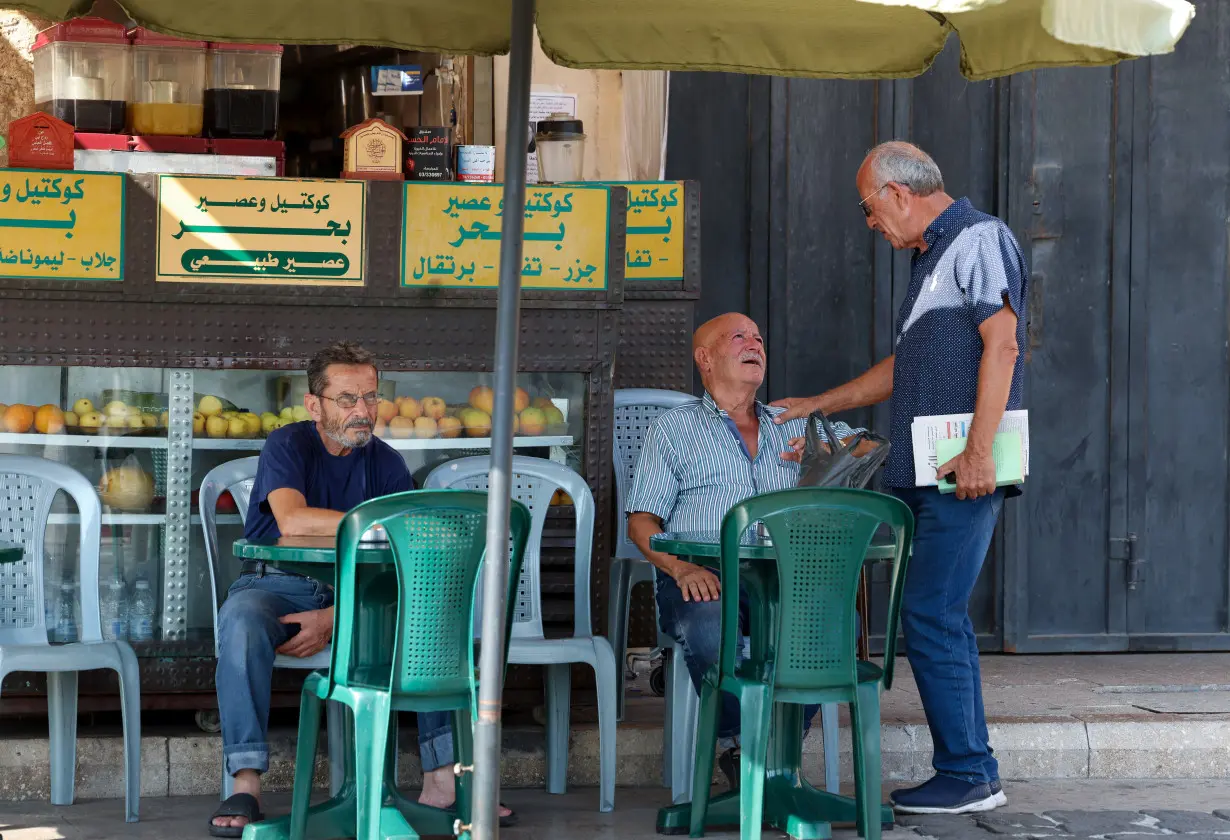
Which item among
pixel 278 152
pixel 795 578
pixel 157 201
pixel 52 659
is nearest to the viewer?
pixel 795 578

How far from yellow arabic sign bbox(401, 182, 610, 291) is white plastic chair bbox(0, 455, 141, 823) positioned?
1.31 meters

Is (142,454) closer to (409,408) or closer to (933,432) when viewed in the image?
(409,408)

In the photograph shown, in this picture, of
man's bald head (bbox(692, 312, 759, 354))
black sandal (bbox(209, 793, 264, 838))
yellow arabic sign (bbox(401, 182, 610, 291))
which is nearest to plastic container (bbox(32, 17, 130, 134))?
yellow arabic sign (bbox(401, 182, 610, 291))

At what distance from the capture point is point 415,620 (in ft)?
13.0

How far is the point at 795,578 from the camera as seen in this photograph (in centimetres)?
419

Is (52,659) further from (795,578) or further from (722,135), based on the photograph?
(722,135)

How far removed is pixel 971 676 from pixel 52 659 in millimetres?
2683

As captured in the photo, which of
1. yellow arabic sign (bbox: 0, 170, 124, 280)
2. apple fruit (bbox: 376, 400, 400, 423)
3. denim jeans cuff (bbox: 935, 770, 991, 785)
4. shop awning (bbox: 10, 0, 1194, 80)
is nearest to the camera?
shop awning (bbox: 10, 0, 1194, 80)

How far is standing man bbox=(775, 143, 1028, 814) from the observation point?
466 cm

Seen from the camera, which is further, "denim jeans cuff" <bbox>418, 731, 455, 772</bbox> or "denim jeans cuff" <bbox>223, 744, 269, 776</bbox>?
"denim jeans cuff" <bbox>418, 731, 455, 772</bbox>

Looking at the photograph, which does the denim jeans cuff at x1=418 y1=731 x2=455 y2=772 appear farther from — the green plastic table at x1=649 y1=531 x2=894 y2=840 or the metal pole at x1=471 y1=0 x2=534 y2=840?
the metal pole at x1=471 y1=0 x2=534 y2=840

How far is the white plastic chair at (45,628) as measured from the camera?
15.4 feet

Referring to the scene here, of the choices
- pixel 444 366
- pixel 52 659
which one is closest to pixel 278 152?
pixel 444 366

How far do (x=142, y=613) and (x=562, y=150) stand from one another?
2.26 m
